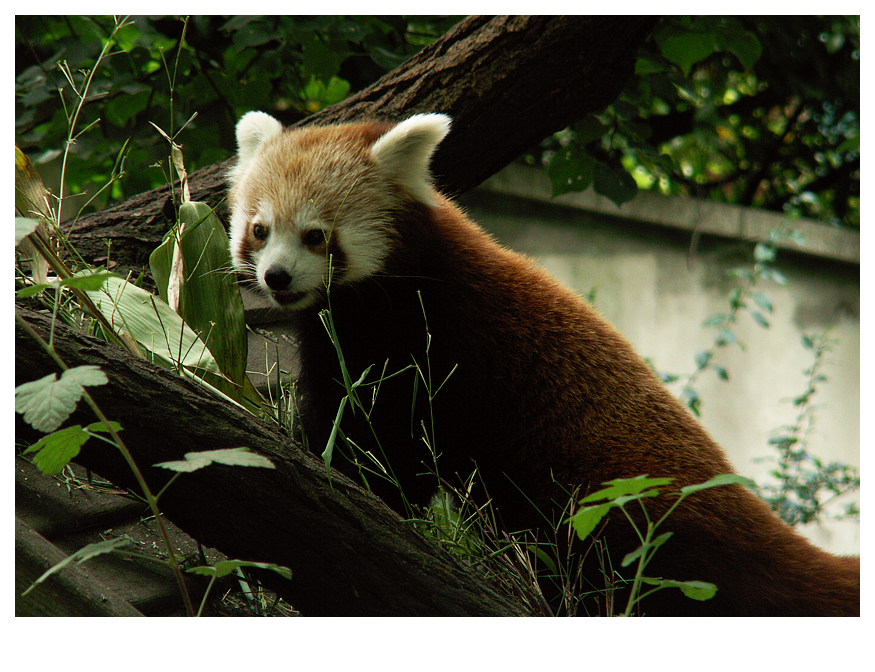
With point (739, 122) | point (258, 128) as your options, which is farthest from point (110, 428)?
point (739, 122)

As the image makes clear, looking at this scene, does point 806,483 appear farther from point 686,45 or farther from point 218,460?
point 218,460

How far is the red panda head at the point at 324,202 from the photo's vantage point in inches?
81.0

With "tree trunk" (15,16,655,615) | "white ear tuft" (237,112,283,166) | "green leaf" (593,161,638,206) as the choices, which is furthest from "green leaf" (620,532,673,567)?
"green leaf" (593,161,638,206)

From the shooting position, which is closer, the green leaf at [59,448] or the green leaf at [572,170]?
the green leaf at [59,448]

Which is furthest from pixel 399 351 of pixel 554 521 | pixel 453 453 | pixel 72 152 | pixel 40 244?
pixel 72 152

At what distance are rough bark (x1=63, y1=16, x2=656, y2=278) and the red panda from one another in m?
0.57

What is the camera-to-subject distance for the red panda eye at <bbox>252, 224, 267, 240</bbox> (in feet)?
6.97

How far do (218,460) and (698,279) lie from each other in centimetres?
489

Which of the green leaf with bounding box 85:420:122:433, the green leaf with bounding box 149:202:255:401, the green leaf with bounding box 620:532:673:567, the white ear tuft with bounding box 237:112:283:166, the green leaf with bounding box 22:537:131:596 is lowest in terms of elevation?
the green leaf with bounding box 22:537:131:596

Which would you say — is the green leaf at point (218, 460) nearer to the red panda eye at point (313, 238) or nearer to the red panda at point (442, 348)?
the red panda at point (442, 348)

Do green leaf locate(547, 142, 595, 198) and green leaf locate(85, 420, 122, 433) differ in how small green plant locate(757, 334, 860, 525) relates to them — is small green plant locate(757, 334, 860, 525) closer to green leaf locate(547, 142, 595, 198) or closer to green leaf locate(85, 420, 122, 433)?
green leaf locate(547, 142, 595, 198)

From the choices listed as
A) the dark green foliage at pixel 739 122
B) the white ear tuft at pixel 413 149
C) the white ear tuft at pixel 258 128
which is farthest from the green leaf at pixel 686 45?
the white ear tuft at pixel 258 128

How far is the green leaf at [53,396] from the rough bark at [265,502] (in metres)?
0.10

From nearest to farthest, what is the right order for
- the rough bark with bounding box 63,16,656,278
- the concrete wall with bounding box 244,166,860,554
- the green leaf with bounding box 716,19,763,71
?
the rough bark with bounding box 63,16,656,278 < the green leaf with bounding box 716,19,763,71 < the concrete wall with bounding box 244,166,860,554
